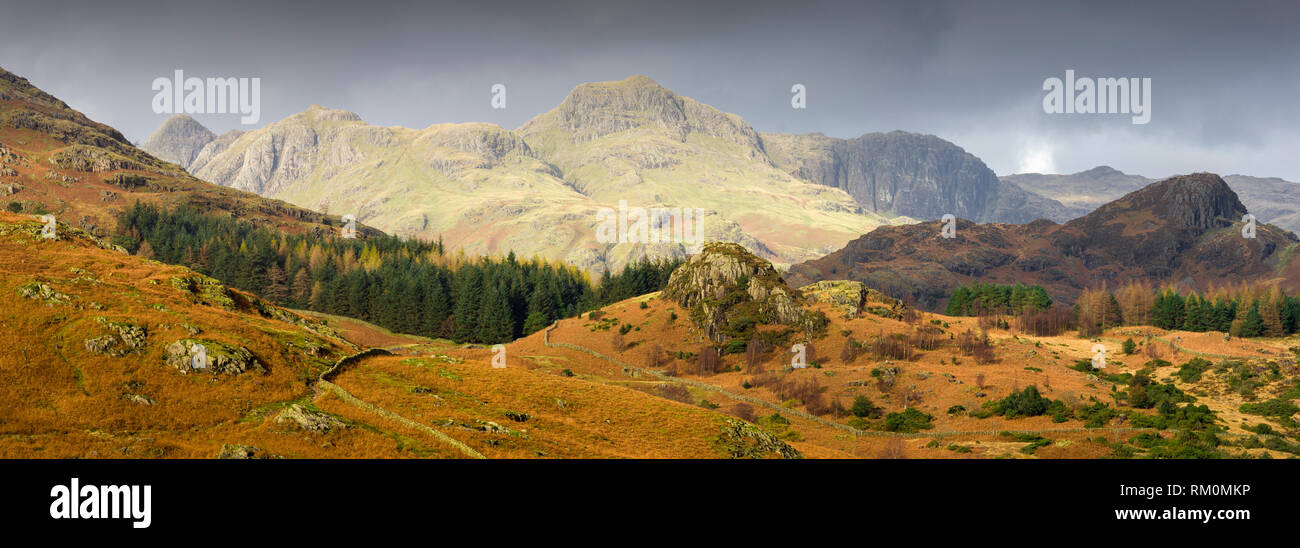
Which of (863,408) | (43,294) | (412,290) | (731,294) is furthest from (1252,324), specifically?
(43,294)

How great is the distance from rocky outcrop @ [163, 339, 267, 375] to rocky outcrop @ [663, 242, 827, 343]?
10669 cm

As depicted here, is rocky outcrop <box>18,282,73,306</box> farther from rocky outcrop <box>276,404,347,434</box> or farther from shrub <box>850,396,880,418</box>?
shrub <box>850,396,880,418</box>

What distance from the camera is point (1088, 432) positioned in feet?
250

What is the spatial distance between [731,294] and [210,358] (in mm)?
118716

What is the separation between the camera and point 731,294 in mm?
144250

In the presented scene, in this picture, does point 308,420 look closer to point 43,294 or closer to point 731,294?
point 43,294

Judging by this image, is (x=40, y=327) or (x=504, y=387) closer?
(x=40, y=327)

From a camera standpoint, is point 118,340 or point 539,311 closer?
point 118,340

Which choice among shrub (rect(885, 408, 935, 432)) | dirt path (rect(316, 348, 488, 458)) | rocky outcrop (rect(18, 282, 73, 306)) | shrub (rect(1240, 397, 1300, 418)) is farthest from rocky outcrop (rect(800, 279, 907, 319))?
rocky outcrop (rect(18, 282, 73, 306))

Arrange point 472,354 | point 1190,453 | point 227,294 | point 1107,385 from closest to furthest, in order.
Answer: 1. point 227,294
2. point 1190,453
3. point 1107,385
4. point 472,354
